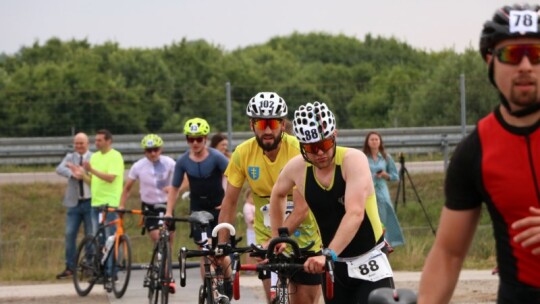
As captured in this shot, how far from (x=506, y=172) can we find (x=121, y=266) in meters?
11.8

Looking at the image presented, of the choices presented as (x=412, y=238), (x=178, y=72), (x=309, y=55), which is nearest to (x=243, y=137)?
(x=412, y=238)

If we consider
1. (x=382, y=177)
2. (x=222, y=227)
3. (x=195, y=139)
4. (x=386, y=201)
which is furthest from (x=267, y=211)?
(x=386, y=201)

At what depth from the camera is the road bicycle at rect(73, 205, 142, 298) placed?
15938mm

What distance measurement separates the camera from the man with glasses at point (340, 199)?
8.34 m

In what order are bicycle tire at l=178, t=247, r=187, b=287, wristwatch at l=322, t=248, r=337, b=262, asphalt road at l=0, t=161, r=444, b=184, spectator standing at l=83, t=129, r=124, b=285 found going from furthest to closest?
asphalt road at l=0, t=161, r=444, b=184, spectator standing at l=83, t=129, r=124, b=285, bicycle tire at l=178, t=247, r=187, b=287, wristwatch at l=322, t=248, r=337, b=262

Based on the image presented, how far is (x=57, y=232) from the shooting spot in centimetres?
2197

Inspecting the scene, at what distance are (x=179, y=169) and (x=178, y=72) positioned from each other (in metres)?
19.9

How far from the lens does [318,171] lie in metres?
8.49

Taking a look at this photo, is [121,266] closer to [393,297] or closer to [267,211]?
[267,211]

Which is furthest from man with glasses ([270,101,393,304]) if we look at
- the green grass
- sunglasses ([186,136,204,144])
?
the green grass

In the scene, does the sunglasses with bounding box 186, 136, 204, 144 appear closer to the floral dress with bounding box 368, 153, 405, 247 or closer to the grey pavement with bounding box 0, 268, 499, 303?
the grey pavement with bounding box 0, 268, 499, 303

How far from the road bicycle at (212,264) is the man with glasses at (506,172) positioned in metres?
4.74

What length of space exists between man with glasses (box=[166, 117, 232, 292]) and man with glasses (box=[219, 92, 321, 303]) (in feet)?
11.2

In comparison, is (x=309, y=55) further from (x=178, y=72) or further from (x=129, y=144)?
(x=129, y=144)
